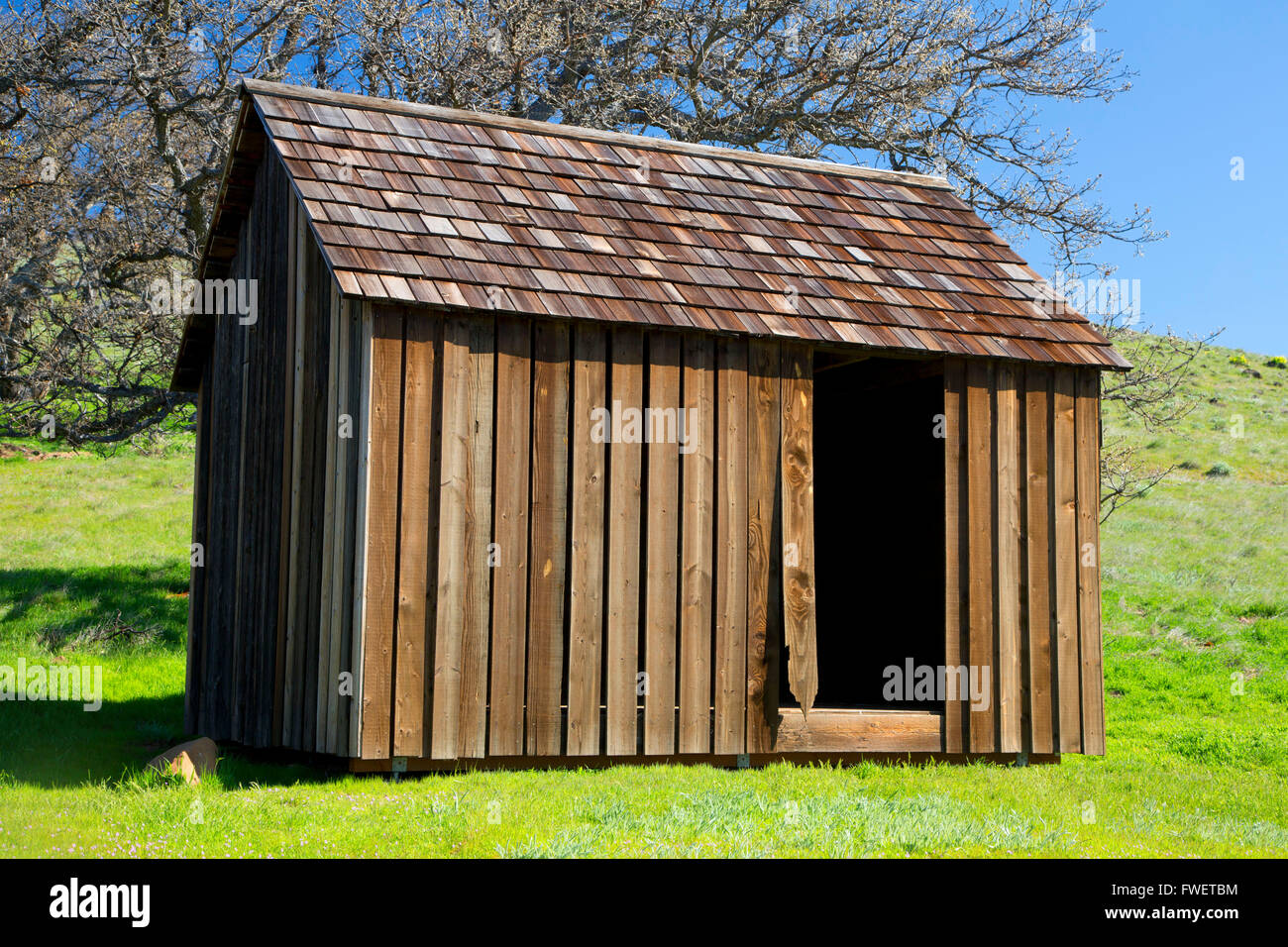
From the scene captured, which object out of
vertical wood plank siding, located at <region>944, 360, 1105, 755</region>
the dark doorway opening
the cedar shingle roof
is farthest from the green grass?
the cedar shingle roof

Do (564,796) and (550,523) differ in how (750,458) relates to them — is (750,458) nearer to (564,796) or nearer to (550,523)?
(550,523)

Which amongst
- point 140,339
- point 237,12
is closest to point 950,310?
point 237,12

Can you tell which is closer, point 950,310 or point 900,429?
point 950,310

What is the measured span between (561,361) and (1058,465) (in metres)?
4.19

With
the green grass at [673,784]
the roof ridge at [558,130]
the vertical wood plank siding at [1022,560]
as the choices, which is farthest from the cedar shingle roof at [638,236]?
the green grass at [673,784]

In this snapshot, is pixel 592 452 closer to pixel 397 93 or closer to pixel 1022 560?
pixel 1022 560

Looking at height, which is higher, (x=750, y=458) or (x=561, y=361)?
(x=561, y=361)

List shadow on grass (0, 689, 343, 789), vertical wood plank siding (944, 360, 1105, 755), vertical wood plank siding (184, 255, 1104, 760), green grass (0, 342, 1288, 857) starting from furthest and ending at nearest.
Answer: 1. vertical wood plank siding (944, 360, 1105, 755)
2. shadow on grass (0, 689, 343, 789)
3. vertical wood plank siding (184, 255, 1104, 760)
4. green grass (0, 342, 1288, 857)

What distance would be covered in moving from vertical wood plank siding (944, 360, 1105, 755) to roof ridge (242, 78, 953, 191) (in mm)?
2929

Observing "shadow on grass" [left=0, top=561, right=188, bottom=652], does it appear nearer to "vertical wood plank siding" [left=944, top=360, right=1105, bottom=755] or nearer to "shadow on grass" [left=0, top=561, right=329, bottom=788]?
"shadow on grass" [left=0, top=561, right=329, bottom=788]

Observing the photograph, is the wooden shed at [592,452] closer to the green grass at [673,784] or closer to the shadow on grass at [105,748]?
the shadow on grass at [105,748]

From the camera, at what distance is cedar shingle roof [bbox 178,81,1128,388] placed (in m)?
7.87
